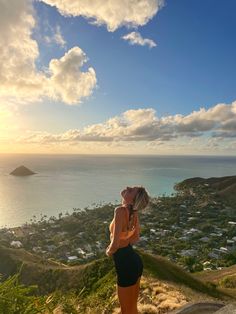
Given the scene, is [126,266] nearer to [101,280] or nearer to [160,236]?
[101,280]

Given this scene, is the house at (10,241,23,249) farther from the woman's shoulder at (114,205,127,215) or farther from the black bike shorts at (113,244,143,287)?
the woman's shoulder at (114,205,127,215)

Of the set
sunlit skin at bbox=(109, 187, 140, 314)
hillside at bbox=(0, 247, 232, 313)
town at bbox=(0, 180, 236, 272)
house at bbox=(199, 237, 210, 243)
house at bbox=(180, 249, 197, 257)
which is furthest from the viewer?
house at bbox=(199, 237, 210, 243)

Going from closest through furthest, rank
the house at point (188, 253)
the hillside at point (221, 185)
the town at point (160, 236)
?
the town at point (160, 236) < the house at point (188, 253) < the hillside at point (221, 185)

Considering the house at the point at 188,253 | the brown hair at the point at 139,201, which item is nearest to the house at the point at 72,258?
the house at the point at 188,253

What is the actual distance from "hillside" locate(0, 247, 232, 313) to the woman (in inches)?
183

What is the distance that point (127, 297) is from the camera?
642 cm

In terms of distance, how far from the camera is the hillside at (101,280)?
1191 centimetres

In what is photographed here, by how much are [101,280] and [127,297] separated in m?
15.8

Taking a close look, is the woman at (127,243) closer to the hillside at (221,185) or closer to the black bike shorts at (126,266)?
the black bike shorts at (126,266)

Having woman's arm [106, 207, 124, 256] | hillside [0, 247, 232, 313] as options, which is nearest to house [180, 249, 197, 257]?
hillside [0, 247, 232, 313]

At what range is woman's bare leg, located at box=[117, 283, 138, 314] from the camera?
21.0 ft

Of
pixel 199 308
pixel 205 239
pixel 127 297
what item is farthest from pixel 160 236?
pixel 127 297

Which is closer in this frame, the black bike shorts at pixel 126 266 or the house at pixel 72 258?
the black bike shorts at pixel 126 266

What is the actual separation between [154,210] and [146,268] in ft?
279
